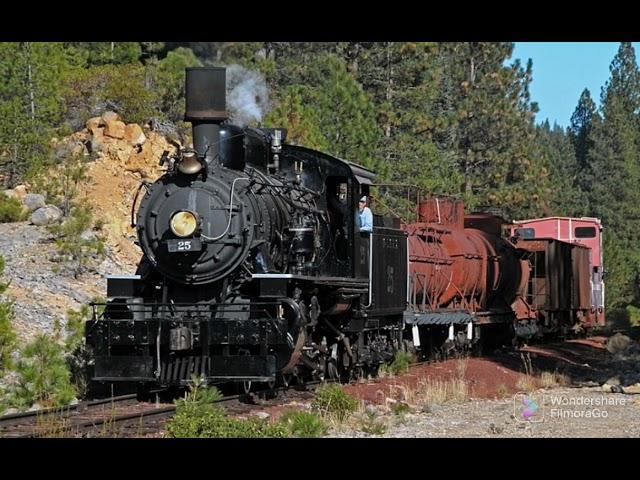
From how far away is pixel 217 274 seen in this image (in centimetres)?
1479

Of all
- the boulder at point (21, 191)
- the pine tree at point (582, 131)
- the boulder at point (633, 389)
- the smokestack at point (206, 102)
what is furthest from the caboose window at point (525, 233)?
the pine tree at point (582, 131)

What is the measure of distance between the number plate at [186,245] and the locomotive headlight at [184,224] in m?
0.10

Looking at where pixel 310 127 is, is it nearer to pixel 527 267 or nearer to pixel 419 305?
pixel 527 267

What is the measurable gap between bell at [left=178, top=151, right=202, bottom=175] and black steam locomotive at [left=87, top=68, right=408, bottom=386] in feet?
0.05

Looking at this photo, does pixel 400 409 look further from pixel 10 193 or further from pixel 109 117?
pixel 109 117

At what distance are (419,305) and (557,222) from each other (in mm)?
17195

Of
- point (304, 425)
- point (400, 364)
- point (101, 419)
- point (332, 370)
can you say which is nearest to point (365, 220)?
point (332, 370)

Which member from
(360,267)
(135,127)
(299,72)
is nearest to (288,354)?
(360,267)

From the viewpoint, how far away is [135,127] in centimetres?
3412

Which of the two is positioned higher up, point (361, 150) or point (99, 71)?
point (99, 71)

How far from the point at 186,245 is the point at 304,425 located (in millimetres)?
3831

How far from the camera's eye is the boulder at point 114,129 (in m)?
33.9

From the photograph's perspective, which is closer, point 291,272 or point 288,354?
point 288,354

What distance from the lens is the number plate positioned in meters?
14.6
